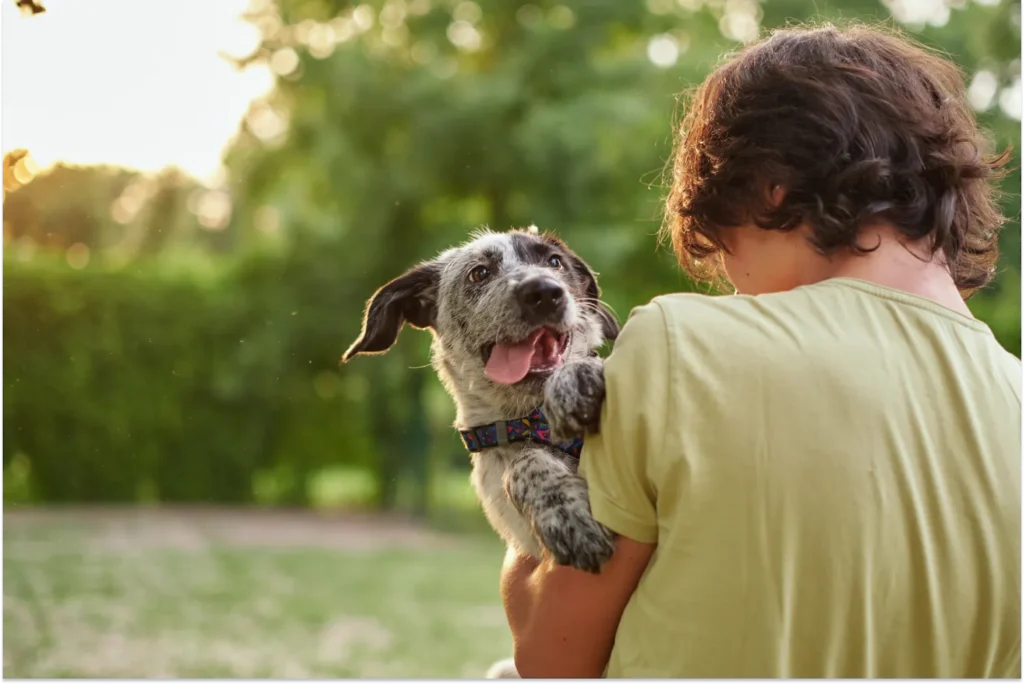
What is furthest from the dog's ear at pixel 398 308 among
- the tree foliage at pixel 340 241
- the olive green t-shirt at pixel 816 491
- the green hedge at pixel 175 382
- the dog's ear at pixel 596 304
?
the green hedge at pixel 175 382

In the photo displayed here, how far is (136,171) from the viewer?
18953mm

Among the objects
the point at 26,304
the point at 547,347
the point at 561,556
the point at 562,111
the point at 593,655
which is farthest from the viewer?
the point at 26,304

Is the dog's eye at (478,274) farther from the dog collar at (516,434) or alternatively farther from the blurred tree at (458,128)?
the blurred tree at (458,128)

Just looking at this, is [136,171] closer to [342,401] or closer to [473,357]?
[342,401]

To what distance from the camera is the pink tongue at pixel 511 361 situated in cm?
268

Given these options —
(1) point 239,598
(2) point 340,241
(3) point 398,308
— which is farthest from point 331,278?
(3) point 398,308

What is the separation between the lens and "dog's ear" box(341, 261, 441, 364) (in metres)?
2.96

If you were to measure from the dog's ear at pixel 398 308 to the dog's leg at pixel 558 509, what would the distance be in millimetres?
662

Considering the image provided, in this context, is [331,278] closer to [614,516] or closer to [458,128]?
[458,128]

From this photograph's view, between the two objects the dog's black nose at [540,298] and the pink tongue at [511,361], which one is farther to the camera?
the dog's black nose at [540,298]

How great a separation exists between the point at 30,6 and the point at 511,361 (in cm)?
138

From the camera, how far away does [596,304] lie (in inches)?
124

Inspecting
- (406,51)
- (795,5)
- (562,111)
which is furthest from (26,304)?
(795,5)

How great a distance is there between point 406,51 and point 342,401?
5089mm
